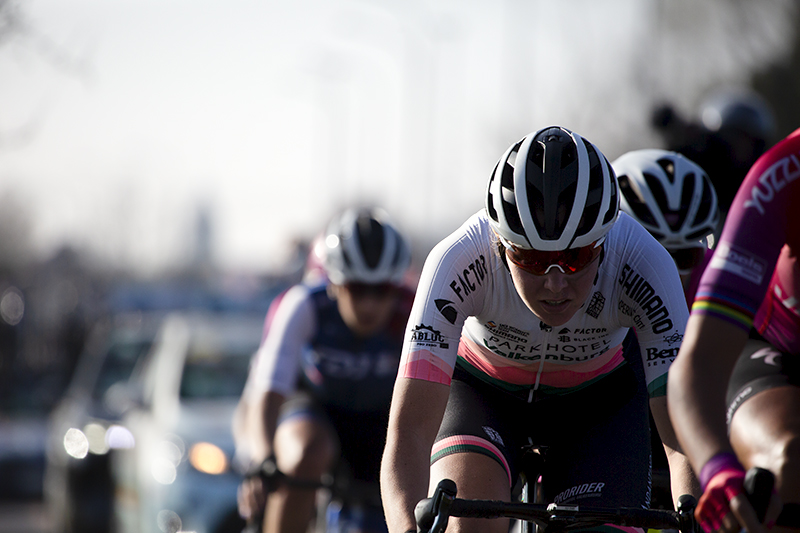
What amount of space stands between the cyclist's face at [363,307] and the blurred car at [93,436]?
467cm

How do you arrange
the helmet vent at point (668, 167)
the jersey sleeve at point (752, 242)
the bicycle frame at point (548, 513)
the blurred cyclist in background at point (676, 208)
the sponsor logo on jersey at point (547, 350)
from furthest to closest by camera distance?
the helmet vent at point (668, 167) < the blurred cyclist in background at point (676, 208) < the sponsor logo on jersey at point (547, 350) < the bicycle frame at point (548, 513) < the jersey sleeve at point (752, 242)

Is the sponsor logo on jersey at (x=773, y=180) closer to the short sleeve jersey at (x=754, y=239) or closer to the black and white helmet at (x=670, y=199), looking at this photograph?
the short sleeve jersey at (x=754, y=239)

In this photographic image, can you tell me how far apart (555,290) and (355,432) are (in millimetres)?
3017

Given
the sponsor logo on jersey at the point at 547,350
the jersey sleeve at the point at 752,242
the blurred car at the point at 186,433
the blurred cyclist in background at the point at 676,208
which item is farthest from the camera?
the blurred car at the point at 186,433

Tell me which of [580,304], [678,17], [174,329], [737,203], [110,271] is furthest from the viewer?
[110,271]

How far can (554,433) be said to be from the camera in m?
3.96

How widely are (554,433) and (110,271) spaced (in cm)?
7066

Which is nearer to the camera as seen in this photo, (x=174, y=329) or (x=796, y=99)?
(x=174, y=329)

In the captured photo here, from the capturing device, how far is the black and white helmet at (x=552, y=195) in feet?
10.9

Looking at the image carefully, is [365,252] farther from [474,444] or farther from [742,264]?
[742,264]

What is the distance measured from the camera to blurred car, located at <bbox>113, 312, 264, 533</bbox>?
8133 mm

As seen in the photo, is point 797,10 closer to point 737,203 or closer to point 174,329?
point 174,329

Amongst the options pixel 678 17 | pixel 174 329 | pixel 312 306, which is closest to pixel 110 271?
pixel 678 17

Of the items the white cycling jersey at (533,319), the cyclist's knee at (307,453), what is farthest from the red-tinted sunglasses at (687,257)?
the cyclist's knee at (307,453)
